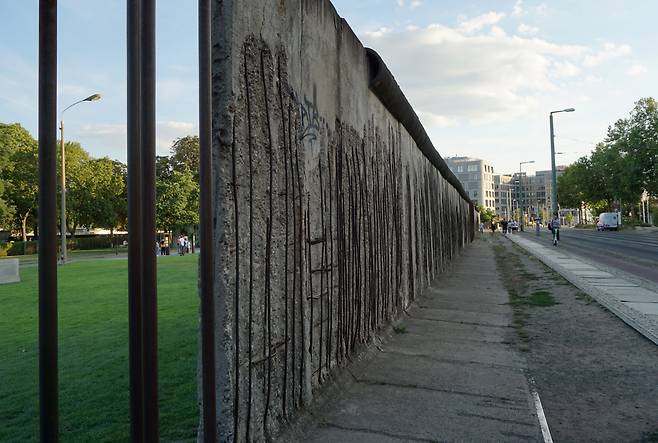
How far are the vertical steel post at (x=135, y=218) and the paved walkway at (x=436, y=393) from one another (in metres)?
1.34

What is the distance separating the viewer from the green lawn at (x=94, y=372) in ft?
11.0

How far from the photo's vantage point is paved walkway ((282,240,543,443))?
3.12 m

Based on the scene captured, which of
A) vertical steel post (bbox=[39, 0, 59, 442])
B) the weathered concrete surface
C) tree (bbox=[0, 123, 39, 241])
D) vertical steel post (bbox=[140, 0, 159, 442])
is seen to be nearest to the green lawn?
vertical steel post (bbox=[140, 0, 159, 442])

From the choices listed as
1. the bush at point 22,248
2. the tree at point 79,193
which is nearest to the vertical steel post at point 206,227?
the tree at point 79,193

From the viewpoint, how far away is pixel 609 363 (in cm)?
472

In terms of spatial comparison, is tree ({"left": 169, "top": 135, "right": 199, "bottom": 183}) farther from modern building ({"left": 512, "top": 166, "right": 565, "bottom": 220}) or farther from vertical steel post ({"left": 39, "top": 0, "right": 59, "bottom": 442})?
modern building ({"left": 512, "top": 166, "right": 565, "bottom": 220})

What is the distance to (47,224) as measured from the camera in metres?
1.37

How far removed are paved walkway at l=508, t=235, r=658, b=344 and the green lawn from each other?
4.74m

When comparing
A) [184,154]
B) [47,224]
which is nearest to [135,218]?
[47,224]

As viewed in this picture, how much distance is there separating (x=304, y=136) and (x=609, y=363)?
3.51 metres

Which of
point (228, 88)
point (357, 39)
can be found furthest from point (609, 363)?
point (228, 88)

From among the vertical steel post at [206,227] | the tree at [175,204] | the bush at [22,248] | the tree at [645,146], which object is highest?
the tree at [645,146]

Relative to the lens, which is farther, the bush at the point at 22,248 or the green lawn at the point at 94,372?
the bush at the point at 22,248

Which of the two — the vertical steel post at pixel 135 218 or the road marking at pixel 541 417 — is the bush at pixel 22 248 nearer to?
the road marking at pixel 541 417
